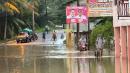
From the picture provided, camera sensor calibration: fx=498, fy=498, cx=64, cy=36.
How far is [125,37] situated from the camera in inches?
909

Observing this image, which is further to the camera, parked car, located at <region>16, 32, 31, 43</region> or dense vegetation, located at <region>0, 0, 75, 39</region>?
dense vegetation, located at <region>0, 0, 75, 39</region>

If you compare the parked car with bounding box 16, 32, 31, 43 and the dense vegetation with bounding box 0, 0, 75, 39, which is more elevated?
the dense vegetation with bounding box 0, 0, 75, 39

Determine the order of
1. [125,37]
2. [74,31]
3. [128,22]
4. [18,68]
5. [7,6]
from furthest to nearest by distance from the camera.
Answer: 1. [7,6]
2. [74,31]
3. [18,68]
4. [125,37]
5. [128,22]

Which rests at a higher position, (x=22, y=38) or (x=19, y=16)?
(x=19, y=16)

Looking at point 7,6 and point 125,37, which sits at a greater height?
point 7,6

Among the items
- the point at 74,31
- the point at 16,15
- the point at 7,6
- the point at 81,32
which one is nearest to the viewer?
the point at 81,32

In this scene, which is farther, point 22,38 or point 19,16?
point 19,16

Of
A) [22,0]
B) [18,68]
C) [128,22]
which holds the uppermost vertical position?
[22,0]

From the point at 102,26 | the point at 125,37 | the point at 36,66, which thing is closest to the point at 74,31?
the point at 102,26

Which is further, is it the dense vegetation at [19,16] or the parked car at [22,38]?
the dense vegetation at [19,16]

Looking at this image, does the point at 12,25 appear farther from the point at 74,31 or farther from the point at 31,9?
the point at 74,31

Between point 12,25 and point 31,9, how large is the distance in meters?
7.34

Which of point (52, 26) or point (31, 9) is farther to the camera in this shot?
point (52, 26)

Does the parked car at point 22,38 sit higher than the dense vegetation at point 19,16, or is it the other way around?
the dense vegetation at point 19,16
